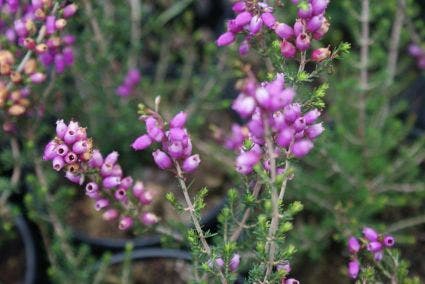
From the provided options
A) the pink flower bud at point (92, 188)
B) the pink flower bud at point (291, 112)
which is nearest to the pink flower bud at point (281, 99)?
the pink flower bud at point (291, 112)

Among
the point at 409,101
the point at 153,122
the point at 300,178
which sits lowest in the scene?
the point at 409,101

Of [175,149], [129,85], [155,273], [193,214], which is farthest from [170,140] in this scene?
[129,85]

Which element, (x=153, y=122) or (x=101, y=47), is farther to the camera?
(x=101, y=47)

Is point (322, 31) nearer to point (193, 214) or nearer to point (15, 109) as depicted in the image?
point (193, 214)

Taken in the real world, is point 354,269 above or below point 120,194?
below

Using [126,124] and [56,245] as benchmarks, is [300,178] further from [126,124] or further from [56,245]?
[56,245]

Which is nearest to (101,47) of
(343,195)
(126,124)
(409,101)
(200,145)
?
(126,124)

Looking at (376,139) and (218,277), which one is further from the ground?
(218,277)

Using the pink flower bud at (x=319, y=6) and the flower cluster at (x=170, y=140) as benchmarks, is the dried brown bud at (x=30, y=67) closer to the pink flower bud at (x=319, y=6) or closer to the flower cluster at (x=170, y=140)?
the flower cluster at (x=170, y=140)
